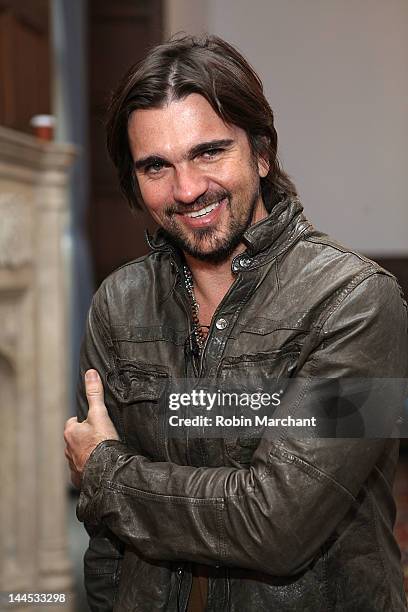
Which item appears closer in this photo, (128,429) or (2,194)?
(128,429)

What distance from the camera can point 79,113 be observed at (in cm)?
490

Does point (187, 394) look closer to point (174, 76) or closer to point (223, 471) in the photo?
point (223, 471)

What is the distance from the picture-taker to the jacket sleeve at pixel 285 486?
3.45ft

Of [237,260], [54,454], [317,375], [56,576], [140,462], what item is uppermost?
[237,260]

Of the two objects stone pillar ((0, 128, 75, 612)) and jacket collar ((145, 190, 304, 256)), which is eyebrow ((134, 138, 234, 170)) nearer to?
jacket collar ((145, 190, 304, 256))

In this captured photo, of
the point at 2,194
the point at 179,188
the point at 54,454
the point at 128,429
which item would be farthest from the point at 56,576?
the point at 179,188

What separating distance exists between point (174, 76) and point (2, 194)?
202cm

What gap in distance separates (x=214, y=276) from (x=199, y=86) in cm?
23

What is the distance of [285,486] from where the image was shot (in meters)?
1.05

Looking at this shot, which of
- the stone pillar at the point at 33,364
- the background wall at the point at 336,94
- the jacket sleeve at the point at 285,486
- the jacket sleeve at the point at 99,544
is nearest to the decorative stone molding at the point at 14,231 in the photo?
the stone pillar at the point at 33,364

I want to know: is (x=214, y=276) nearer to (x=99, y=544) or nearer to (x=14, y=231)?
(x=99, y=544)

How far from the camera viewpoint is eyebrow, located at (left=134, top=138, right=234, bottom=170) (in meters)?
1.13

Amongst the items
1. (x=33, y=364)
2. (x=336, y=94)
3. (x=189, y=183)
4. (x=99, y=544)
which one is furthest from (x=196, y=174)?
(x=33, y=364)

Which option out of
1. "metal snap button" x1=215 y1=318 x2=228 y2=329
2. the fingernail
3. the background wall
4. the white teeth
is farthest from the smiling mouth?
the background wall
